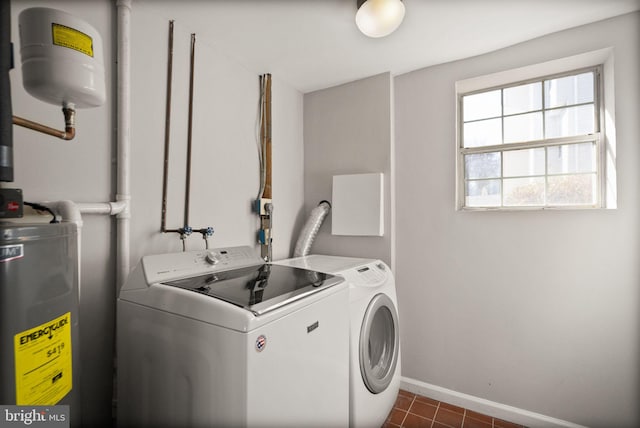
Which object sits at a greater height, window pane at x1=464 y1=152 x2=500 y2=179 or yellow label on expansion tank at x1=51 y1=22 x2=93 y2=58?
yellow label on expansion tank at x1=51 y1=22 x2=93 y2=58

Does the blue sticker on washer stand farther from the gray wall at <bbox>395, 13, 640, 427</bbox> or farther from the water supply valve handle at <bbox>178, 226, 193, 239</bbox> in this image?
the gray wall at <bbox>395, 13, 640, 427</bbox>

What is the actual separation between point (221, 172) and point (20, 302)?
1.37m

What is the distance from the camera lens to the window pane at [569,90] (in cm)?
190

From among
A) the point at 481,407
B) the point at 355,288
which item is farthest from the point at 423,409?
the point at 355,288

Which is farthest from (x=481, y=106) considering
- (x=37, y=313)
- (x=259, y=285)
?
(x=37, y=313)

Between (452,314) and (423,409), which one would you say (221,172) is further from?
(423,409)

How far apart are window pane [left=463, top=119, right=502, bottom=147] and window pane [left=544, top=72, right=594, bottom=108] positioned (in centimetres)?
31

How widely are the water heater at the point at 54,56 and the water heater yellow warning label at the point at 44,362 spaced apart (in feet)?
2.15

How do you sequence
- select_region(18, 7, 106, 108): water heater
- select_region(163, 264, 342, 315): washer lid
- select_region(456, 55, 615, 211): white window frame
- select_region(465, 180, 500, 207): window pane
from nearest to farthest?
select_region(18, 7, 106, 108): water heater
select_region(163, 264, 342, 315): washer lid
select_region(456, 55, 615, 211): white window frame
select_region(465, 180, 500, 207): window pane

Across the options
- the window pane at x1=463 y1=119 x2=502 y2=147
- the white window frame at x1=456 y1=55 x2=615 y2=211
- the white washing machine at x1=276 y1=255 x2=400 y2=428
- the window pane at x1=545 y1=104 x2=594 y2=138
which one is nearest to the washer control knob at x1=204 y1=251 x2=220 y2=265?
the white washing machine at x1=276 y1=255 x2=400 y2=428

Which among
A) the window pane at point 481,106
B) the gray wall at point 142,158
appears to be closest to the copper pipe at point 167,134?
the gray wall at point 142,158

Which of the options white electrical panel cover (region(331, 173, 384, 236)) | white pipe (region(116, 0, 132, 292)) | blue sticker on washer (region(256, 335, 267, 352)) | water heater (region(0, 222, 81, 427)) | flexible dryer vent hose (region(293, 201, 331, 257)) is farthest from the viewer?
flexible dryer vent hose (region(293, 201, 331, 257))

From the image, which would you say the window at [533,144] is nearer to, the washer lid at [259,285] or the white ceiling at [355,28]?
the white ceiling at [355,28]

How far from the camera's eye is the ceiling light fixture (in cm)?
145
